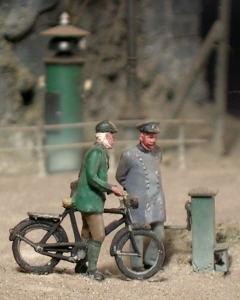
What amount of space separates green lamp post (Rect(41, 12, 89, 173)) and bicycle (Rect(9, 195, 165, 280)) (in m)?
8.16

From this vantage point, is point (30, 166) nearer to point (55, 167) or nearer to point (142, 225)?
point (55, 167)

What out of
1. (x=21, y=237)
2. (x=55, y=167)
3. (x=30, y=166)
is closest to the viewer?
(x=21, y=237)

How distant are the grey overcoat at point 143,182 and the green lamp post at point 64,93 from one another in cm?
787

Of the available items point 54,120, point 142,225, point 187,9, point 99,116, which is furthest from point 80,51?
point 142,225

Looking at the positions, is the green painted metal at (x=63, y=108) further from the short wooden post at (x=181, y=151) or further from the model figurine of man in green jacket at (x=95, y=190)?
the model figurine of man in green jacket at (x=95, y=190)

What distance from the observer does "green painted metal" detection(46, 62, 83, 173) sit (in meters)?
19.4

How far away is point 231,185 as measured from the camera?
17.7 meters

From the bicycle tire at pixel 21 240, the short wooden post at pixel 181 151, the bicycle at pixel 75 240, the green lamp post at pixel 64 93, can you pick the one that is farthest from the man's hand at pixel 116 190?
the short wooden post at pixel 181 151

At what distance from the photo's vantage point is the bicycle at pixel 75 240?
11.1 metres

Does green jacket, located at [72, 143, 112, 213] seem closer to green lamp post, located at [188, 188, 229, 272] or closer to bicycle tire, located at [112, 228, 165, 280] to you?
bicycle tire, located at [112, 228, 165, 280]

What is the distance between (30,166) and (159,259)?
972cm

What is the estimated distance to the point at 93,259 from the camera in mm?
11055

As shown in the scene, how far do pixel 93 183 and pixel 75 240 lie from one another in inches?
28.7

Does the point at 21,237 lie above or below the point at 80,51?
below
